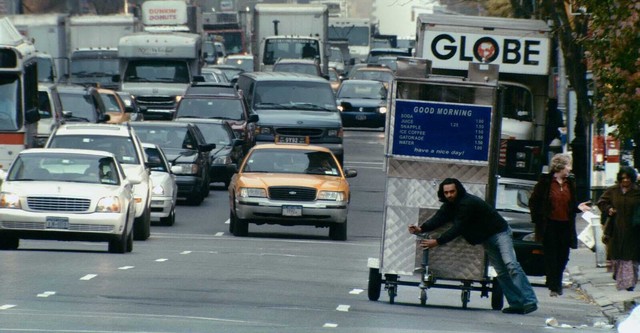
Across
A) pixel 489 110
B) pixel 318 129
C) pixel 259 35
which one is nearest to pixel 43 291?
pixel 489 110

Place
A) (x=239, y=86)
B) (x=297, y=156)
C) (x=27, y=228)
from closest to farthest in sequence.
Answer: (x=27, y=228) → (x=297, y=156) → (x=239, y=86)

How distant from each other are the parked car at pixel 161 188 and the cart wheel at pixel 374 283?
11002mm

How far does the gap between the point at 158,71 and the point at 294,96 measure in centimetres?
1200

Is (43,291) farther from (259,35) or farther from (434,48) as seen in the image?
(259,35)

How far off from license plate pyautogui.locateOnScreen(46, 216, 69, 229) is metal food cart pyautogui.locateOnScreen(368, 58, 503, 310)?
5589 mm

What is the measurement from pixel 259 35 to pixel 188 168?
1044 inches

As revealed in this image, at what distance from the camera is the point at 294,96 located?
39.0m

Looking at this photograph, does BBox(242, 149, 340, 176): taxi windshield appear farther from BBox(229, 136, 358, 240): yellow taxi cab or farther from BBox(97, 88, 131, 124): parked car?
BBox(97, 88, 131, 124): parked car

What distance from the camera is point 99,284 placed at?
17812 millimetres

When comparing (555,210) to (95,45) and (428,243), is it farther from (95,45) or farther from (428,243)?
(95,45)

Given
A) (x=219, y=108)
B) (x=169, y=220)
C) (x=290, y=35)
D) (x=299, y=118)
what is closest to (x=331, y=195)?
(x=169, y=220)

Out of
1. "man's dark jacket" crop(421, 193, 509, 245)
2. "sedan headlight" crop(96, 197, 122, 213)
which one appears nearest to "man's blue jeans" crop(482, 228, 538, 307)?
"man's dark jacket" crop(421, 193, 509, 245)

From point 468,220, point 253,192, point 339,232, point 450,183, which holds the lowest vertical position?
point 339,232

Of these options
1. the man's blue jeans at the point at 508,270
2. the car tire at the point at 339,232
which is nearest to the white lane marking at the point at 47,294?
the man's blue jeans at the point at 508,270
